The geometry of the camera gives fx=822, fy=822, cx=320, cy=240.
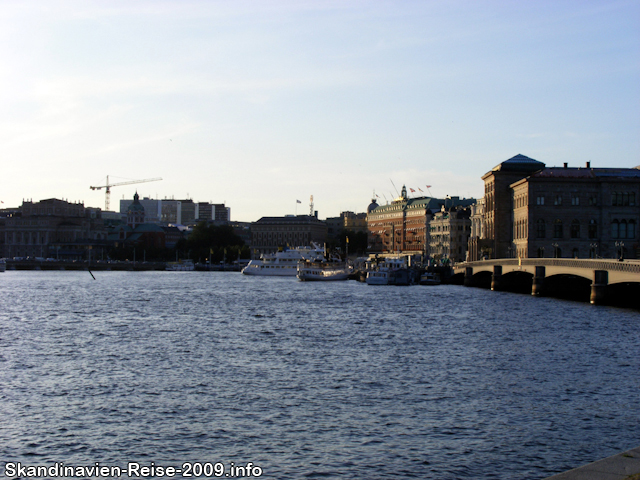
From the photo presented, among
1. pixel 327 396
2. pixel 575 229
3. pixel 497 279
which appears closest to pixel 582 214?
pixel 575 229

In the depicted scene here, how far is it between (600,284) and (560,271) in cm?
1478

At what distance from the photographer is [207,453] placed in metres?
29.1

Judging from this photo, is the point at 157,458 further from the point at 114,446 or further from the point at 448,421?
the point at 448,421

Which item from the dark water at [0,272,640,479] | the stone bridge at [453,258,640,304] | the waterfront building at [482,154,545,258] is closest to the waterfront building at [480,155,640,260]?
the stone bridge at [453,258,640,304]

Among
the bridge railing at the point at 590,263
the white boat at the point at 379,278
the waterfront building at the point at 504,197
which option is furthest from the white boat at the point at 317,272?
the bridge railing at the point at 590,263

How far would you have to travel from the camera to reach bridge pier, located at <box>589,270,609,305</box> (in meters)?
94.8

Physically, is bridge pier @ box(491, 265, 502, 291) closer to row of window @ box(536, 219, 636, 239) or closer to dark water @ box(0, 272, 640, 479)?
row of window @ box(536, 219, 636, 239)

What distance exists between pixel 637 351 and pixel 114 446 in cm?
3676

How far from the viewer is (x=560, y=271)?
361ft

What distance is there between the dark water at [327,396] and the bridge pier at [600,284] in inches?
844

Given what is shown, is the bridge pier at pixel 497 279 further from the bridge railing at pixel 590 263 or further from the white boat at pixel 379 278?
the white boat at pixel 379 278

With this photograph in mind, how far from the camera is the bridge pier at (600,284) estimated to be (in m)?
94.8

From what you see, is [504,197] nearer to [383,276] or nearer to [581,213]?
[581,213]

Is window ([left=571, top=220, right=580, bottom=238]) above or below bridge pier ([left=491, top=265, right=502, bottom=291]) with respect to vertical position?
above
